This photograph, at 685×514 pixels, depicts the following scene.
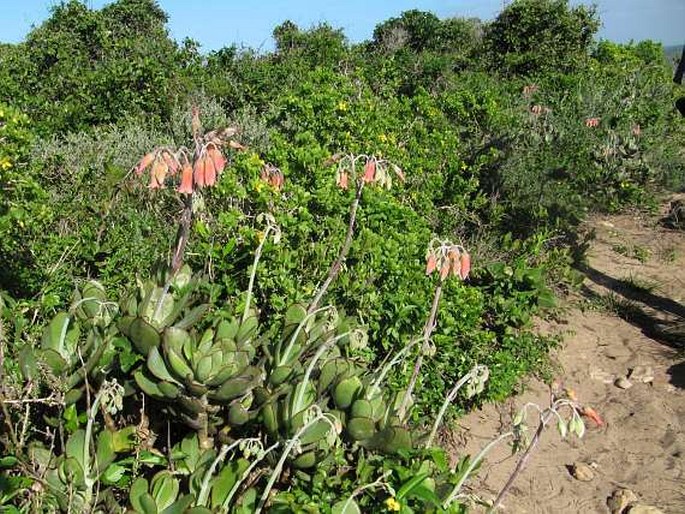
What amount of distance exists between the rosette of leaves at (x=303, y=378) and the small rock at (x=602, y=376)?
7.50 feet

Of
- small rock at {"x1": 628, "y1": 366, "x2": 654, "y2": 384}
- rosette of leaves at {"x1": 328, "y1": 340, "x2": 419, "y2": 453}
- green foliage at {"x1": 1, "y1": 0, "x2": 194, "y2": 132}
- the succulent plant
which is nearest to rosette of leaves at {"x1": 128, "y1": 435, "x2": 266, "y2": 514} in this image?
the succulent plant

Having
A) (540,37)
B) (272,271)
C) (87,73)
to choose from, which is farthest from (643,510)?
(540,37)

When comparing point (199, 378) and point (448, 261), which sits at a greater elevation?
point (448, 261)

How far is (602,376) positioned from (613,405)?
0.35 metres

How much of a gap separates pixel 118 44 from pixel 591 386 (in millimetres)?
7475

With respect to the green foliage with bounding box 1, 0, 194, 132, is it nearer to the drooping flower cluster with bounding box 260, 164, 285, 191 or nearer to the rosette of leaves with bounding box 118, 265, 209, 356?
the drooping flower cluster with bounding box 260, 164, 285, 191

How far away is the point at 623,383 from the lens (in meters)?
4.79

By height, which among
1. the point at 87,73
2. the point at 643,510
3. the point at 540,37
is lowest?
the point at 643,510

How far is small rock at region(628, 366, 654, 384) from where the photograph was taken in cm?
484

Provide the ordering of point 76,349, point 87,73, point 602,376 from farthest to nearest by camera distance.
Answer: point 87,73 < point 602,376 < point 76,349

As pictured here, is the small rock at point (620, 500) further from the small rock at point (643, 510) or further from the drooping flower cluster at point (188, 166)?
the drooping flower cluster at point (188, 166)

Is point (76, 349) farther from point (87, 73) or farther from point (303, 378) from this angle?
point (87, 73)

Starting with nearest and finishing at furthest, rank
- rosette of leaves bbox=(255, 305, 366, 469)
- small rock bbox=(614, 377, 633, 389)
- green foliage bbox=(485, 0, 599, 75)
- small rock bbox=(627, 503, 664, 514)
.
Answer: rosette of leaves bbox=(255, 305, 366, 469) → small rock bbox=(627, 503, 664, 514) → small rock bbox=(614, 377, 633, 389) → green foliage bbox=(485, 0, 599, 75)

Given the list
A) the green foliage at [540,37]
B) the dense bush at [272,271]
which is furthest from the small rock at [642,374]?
the green foliage at [540,37]
